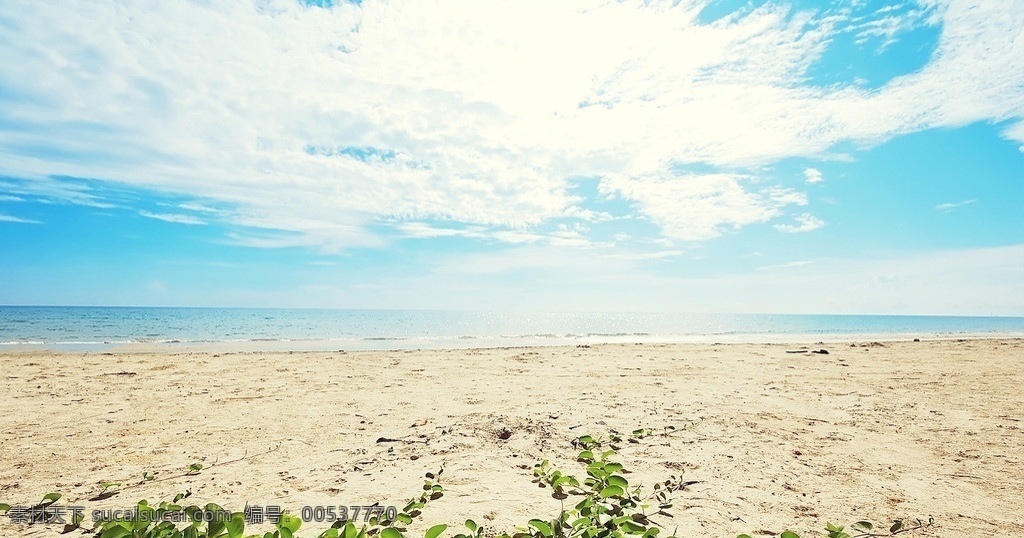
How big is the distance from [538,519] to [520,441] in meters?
1.93

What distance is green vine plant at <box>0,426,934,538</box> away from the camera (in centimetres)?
275

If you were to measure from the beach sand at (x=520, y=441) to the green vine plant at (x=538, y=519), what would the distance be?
12 centimetres

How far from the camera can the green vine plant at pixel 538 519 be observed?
2.75m

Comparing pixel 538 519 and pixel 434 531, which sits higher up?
pixel 434 531

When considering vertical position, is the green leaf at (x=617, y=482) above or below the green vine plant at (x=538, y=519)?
above

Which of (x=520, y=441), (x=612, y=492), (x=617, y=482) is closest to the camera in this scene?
(x=612, y=492)

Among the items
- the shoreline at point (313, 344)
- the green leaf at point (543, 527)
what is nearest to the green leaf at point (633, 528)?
the green leaf at point (543, 527)

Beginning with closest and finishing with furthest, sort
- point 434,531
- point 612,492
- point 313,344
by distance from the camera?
point 434,531 < point 612,492 < point 313,344

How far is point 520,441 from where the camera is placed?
504 cm

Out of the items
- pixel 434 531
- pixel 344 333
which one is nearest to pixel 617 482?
pixel 434 531

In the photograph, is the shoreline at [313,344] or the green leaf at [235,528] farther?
the shoreline at [313,344]

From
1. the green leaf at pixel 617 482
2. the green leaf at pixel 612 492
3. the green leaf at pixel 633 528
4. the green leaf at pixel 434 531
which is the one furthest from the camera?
the green leaf at pixel 617 482

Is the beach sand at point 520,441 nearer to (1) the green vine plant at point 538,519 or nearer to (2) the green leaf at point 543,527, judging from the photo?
(1) the green vine plant at point 538,519

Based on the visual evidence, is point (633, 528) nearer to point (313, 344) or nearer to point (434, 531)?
point (434, 531)
